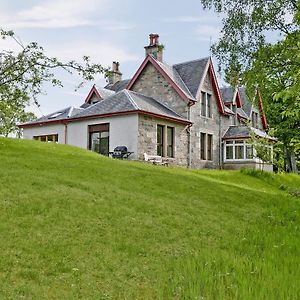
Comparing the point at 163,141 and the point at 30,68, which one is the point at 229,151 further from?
the point at 30,68

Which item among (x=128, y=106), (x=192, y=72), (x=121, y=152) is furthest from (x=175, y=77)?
(x=121, y=152)

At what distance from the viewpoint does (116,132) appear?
29.3 m

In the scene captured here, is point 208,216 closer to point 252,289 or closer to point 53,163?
point 252,289

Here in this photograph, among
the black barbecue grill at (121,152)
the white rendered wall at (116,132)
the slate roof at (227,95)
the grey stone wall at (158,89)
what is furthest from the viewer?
the slate roof at (227,95)

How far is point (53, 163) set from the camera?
15211 millimetres

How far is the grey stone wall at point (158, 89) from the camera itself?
32681 mm

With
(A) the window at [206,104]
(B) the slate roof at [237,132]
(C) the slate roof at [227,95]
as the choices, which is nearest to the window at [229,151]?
(B) the slate roof at [237,132]

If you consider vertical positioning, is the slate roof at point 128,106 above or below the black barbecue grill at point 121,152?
above

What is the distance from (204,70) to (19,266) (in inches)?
1162

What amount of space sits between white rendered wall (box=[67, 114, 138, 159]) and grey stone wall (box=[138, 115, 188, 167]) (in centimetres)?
37

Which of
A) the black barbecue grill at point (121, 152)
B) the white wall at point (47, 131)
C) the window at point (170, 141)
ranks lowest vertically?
the black barbecue grill at point (121, 152)

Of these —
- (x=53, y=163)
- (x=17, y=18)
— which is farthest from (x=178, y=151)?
(x=53, y=163)

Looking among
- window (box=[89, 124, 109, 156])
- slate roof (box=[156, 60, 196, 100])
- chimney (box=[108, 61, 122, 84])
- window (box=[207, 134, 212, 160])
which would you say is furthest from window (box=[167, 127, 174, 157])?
chimney (box=[108, 61, 122, 84])

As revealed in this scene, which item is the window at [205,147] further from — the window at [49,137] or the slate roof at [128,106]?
the window at [49,137]
